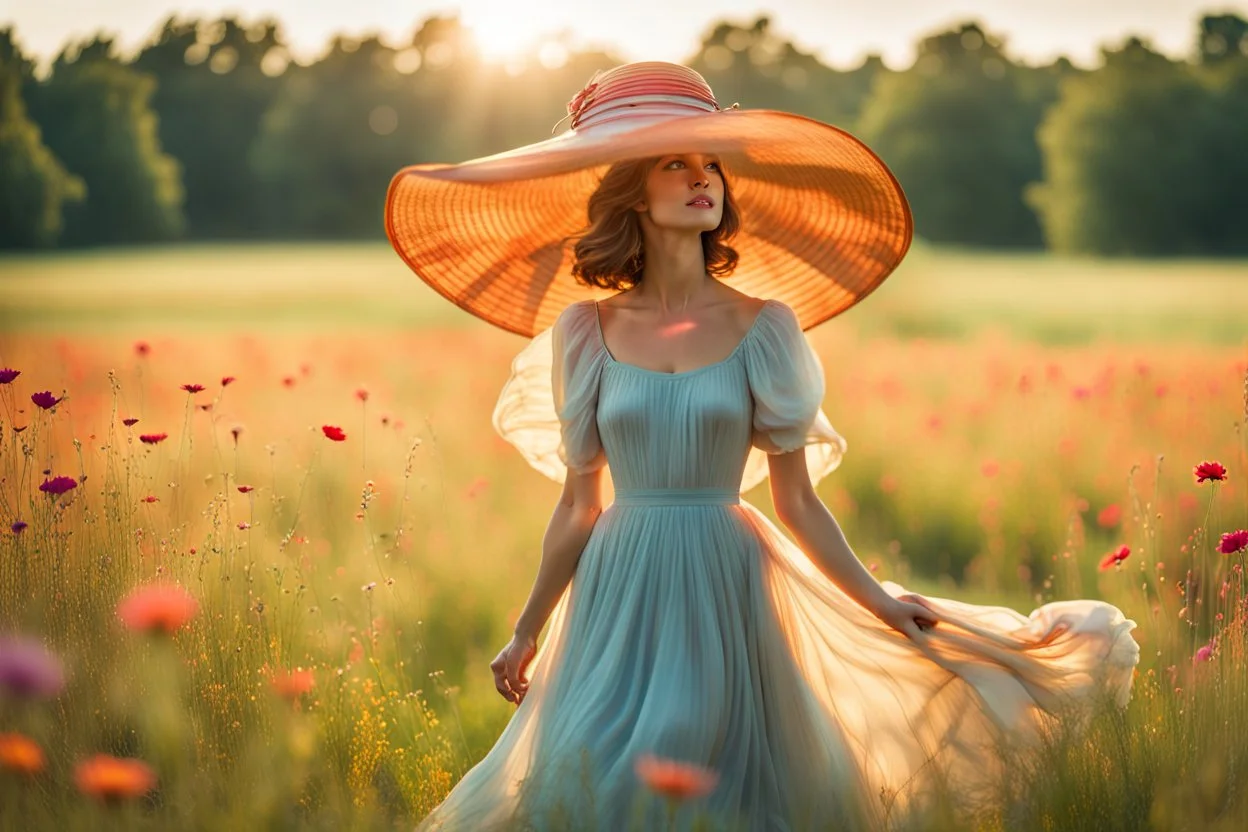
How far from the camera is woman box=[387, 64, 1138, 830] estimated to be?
265 cm

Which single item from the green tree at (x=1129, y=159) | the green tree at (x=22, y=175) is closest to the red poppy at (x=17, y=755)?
the green tree at (x=22, y=175)

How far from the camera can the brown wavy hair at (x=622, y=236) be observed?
2.92 meters

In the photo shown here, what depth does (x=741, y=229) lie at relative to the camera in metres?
3.36

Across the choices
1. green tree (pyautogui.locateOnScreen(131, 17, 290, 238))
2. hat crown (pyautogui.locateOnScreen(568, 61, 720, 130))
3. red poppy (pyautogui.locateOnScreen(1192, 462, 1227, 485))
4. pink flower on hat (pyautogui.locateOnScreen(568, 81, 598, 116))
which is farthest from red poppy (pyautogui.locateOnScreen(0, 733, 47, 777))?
green tree (pyautogui.locateOnScreen(131, 17, 290, 238))

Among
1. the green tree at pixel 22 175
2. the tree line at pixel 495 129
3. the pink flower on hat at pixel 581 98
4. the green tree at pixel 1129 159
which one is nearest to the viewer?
the pink flower on hat at pixel 581 98

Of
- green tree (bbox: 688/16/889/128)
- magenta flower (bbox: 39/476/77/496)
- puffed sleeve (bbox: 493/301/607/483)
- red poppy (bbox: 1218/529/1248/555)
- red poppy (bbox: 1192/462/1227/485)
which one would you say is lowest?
red poppy (bbox: 1218/529/1248/555)

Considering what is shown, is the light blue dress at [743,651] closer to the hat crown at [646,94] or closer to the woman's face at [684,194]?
the woman's face at [684,194]

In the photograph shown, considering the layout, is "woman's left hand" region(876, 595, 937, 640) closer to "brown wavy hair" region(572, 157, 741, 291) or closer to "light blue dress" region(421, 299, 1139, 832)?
"light blue dress" region(421, 299, 1139, 832)

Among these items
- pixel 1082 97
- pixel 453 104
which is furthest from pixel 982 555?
pixel 1082 97

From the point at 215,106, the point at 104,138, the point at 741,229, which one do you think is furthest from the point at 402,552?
the point at 215,106

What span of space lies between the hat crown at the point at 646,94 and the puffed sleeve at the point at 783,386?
49 centimetres

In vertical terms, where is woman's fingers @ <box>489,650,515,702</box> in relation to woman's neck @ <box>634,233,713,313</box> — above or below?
below

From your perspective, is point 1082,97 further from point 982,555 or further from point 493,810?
point 493,810

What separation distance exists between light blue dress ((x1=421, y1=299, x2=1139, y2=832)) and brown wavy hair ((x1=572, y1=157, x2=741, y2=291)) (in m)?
0.14
